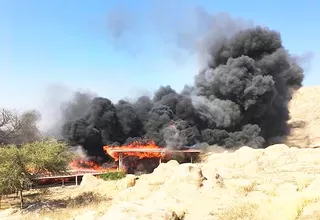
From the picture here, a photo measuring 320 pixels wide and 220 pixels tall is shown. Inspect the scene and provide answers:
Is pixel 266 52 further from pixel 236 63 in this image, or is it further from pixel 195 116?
pixel 195 116

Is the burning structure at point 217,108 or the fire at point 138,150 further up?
the burning structure at point 217,108

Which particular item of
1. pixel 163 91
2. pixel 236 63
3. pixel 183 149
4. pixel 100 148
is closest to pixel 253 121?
pixel 236 63

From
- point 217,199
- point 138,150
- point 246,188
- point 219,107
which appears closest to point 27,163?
point 217,199

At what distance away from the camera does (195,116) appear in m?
56.1

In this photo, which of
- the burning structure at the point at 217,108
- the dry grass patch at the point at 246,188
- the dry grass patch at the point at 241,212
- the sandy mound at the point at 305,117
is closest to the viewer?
the dry grass patch at the point at 241,212

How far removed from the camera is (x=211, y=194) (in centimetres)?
1595

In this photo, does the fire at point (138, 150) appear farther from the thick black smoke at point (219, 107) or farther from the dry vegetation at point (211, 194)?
the dry vegetation at point (211, 194)

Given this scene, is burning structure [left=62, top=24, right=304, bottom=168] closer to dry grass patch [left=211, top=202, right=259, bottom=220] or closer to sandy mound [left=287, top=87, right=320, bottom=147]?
sandy mound [left=287, top=87, right=320, bottom=147]

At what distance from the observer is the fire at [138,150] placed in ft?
140

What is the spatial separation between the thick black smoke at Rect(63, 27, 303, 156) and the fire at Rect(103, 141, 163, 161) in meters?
2.07

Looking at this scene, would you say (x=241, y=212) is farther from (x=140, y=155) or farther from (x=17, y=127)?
(x=17, y=127)

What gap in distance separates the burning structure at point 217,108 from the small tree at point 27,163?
15815mm

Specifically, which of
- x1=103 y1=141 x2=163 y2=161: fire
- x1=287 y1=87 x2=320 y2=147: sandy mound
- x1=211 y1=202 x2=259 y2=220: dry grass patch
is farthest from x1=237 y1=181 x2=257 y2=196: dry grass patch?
x1=287 y1=87 x2=320 y2=147: sandy mound

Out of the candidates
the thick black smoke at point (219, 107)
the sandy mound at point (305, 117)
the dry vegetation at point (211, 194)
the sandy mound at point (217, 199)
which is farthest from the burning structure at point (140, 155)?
the sandy mound at point (305, 117)
